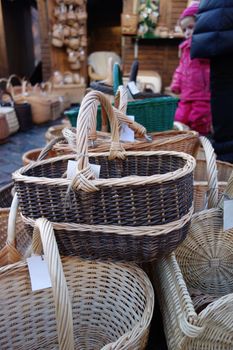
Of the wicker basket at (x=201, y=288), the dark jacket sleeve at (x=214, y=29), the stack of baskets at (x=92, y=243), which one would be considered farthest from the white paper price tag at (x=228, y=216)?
the dark jacket sleeve at (x=214, y=29)

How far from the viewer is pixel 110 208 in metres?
0.60

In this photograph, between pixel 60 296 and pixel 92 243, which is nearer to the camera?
pixel 60 296

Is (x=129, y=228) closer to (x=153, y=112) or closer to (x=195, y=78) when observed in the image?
(x=153, y=112)

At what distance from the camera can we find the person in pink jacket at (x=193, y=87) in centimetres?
188

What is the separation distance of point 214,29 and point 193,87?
556 millimetres

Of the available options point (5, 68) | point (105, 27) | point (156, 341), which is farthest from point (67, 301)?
point (105, 27)

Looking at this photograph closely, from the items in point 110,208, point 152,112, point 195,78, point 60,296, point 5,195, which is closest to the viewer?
point 60,296

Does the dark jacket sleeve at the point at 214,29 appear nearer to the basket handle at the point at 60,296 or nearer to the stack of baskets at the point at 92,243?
the stack of baskets at the point at 92,243

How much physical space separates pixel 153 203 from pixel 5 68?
4015 mm

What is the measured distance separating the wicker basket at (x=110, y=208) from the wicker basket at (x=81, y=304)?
0.07m

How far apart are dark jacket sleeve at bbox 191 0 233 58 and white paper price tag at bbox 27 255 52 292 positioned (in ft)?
3.92

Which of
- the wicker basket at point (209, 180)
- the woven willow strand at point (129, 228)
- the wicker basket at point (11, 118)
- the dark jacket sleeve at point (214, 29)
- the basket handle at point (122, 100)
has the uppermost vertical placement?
the dark jacket sleeve at point (214, 29)

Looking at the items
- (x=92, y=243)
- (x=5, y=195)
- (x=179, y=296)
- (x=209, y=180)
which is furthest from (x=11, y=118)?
(x=179, y=296)

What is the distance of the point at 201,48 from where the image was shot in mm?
1413
